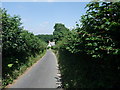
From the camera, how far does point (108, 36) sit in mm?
3617

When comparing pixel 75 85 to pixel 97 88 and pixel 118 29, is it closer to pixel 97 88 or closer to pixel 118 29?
pixel 97 88

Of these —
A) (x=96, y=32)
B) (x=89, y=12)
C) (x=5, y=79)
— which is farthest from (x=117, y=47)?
(x=5, y=79)

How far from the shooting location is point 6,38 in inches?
344

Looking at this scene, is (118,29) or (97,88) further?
(97,88)

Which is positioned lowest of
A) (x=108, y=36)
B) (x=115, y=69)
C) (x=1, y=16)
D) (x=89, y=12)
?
(x=115, y=69)

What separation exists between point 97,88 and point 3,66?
6944mm

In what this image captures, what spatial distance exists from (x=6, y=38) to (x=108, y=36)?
6.82 metres

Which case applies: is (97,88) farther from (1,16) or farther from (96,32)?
(1,16)

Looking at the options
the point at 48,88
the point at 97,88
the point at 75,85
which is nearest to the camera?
the point at 97,88

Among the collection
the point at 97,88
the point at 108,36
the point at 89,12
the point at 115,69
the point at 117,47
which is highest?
the point at 89,12

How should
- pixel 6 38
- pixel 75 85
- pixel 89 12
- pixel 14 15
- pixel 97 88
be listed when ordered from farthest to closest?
pixel 14 15, pixel 6 38, pixel 75 85, pixel 97 88, pixel 89 12

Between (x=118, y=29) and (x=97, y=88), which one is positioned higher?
(x=118, y=29)

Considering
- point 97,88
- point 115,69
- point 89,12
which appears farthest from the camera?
point 97,88

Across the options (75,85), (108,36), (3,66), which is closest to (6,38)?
(3,66)
